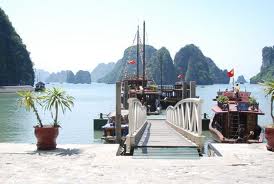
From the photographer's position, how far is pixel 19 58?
508 ft

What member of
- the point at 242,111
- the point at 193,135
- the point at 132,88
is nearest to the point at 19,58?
the point at 132,88

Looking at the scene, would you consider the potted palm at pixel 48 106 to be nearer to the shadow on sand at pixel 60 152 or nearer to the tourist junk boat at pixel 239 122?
the shadow on sand at pixel 60 152

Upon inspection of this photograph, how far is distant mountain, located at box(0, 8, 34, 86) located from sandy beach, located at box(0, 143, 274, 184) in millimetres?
141497

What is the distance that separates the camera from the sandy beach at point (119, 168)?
817 cm

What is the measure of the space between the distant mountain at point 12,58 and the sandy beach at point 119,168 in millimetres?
141497

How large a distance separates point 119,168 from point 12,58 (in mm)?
150779

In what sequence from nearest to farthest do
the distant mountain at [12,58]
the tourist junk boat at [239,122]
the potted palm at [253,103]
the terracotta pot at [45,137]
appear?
the terracotta pot at [45,137], the tourist junk boat at [239,122], the potted palm at [253,103], the distant mountain at [12,58]

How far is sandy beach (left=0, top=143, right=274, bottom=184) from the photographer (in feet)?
26.8

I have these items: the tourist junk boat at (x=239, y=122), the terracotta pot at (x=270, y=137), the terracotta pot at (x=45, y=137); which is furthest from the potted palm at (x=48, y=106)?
the tourist junk boat at (x=239, y=122)

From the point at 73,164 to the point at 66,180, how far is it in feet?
4.91

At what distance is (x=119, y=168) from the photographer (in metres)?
9.17

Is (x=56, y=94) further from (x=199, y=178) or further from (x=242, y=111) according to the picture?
(x=242, y=111)

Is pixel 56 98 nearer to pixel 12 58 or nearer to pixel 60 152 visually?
pixel 60 152

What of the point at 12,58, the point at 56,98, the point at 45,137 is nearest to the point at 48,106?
the point at 56,98
